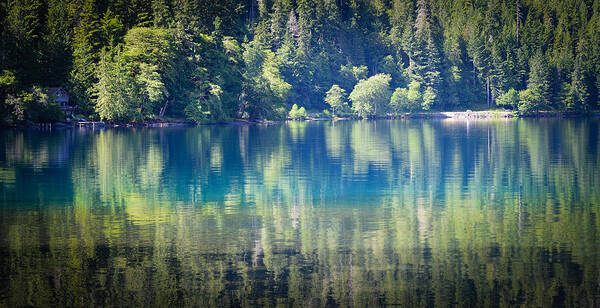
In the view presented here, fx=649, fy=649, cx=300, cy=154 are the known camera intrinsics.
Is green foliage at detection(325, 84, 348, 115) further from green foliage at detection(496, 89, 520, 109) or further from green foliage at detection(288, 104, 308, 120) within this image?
green foliage at detection(496, 89, 520, 109)

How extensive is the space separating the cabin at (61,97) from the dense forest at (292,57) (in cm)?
158

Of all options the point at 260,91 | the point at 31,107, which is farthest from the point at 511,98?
the point at 31,107

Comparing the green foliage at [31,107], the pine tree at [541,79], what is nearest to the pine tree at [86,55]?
the green foliage at [31,107]

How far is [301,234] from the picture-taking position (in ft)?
63.6

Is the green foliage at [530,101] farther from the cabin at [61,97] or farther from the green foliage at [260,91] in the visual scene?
the cabin at [61,97]

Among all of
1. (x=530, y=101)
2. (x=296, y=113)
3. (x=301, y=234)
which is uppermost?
(x=530, y=101)

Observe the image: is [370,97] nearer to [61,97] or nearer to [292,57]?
[292,57]

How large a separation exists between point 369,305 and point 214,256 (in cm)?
498

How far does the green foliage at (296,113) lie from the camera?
420ft

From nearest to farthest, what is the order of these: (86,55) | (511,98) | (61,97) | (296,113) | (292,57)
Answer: (86,55), (61,97), (296,113), (292,57), (511,98)

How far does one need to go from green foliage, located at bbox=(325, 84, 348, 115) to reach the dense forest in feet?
0.78

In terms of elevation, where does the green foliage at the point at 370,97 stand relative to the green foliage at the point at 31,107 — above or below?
above

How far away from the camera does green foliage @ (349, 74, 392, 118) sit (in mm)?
133625

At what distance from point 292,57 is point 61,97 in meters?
57.1
